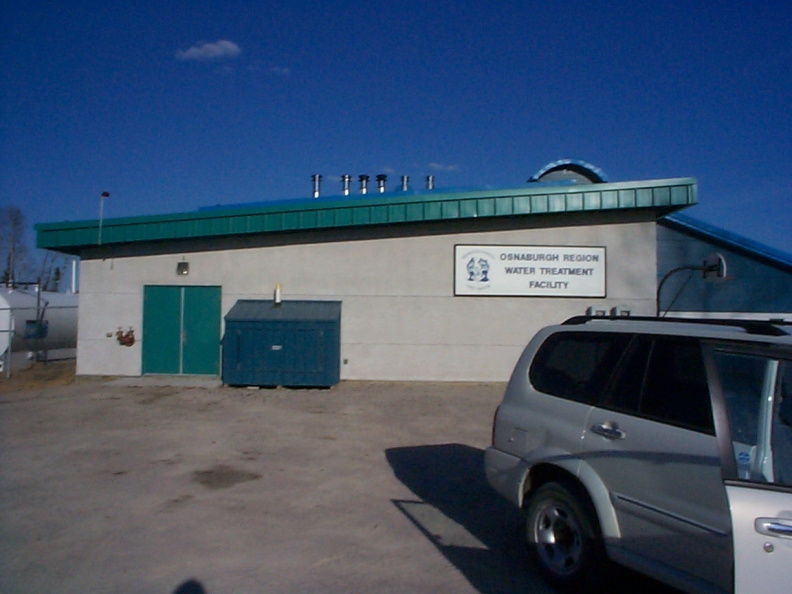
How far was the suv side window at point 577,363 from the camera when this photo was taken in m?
4.90

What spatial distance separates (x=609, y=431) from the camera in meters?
4.54

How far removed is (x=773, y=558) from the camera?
309 cm

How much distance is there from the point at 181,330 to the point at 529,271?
8.47 m

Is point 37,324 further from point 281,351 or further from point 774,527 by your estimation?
point 774,527

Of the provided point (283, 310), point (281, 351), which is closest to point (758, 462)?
point (281, 351)

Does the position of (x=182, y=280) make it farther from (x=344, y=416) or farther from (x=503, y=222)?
(x=503, y=222)

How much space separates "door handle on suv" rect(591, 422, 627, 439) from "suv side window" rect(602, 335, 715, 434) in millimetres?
128

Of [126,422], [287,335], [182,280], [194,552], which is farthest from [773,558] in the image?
[182,280]

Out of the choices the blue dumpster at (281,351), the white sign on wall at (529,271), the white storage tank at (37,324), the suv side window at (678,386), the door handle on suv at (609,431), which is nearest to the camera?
the suv side window at (678,386)

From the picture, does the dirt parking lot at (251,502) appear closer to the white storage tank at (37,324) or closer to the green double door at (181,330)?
the green double door at (181,330)

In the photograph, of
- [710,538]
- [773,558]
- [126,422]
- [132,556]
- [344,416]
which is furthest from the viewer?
[344,416]

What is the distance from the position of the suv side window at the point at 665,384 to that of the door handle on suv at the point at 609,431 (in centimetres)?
13

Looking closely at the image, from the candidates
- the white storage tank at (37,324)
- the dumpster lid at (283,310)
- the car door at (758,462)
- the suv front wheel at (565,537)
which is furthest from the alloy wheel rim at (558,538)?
the white storage tank at (37,324)

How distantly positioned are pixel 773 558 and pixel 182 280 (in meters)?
15.1
